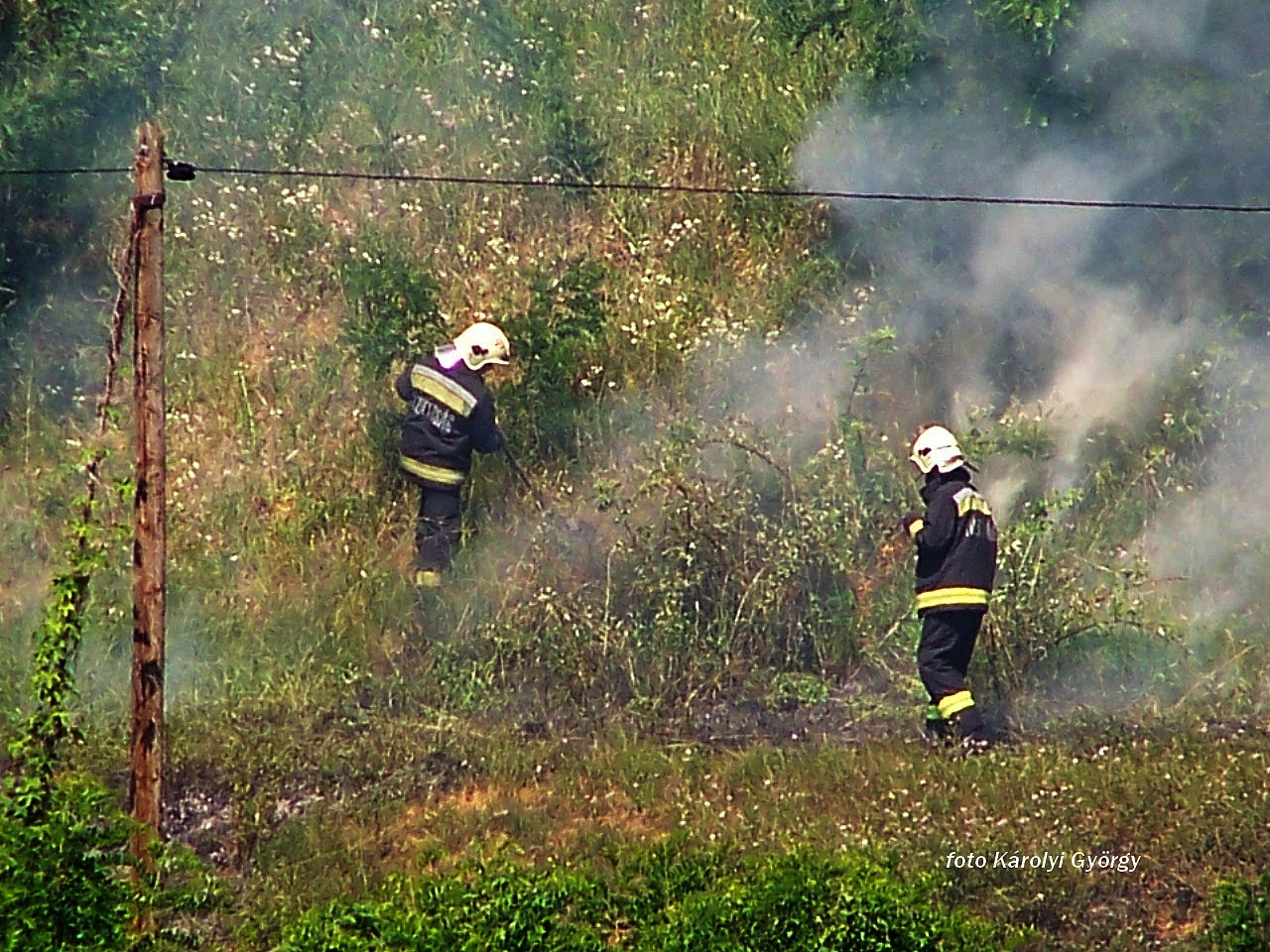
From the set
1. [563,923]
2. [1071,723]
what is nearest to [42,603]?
[563,923]

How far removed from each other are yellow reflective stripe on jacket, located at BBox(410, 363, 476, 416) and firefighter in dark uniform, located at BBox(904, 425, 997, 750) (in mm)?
2687

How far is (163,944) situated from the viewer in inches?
276

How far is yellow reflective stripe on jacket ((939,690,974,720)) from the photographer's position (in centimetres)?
957

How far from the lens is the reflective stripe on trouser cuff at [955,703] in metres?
9.57

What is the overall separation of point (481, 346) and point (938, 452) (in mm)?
2670

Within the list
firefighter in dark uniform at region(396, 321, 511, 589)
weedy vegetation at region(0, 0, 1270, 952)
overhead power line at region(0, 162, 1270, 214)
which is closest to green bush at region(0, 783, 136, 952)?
weedy vegetation at region(0, 0, 1270, 952)

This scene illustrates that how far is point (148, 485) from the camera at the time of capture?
7684 mm

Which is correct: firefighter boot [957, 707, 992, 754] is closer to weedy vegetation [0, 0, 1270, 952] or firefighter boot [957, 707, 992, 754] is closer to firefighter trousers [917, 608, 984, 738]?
firefighter trousers [917, 608, 984, 738]

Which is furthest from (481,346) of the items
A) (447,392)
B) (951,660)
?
(951,660)

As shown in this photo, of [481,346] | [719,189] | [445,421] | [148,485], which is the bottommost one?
[148,485]

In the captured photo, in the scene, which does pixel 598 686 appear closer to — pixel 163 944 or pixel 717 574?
pixel 717 574

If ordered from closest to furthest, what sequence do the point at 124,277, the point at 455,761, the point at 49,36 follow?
1. the point at 124,277
2. the point at 455,761
3. the point at 49,36

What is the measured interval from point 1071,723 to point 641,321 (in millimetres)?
4013

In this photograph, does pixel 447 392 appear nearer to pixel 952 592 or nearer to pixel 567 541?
pixel 567 541
